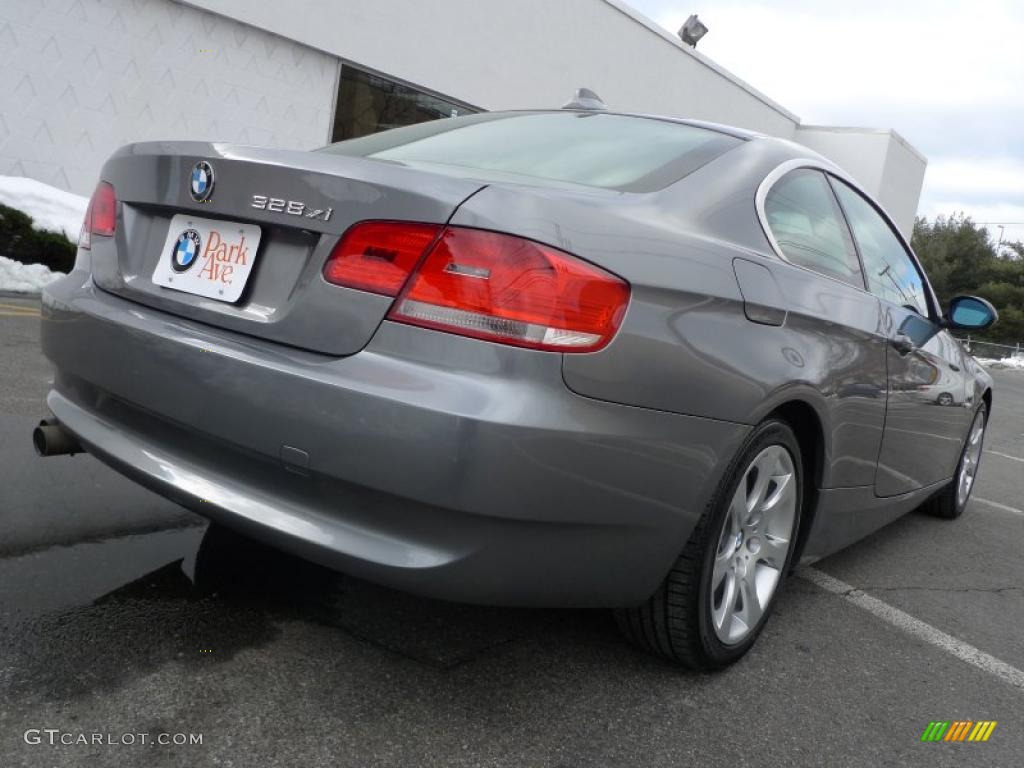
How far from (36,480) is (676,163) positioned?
2294 mm

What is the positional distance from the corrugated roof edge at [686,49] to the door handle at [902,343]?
548 inches

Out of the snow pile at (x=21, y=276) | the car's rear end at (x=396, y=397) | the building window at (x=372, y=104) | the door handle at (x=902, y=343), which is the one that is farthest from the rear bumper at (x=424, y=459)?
the building window at (x=372, y=104)

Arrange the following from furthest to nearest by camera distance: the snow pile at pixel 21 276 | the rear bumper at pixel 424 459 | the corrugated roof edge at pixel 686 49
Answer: the corrugated roof edge at pixel 686 49 → the snow pile at pixel 21 276 → the rear bumper at pixel 424 459

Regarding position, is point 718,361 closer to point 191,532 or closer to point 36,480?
point 191,532

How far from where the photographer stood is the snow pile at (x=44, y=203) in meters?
8.51

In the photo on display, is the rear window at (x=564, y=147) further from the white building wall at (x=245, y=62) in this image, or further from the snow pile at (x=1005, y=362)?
the snow pile at (x=1005, y=362)

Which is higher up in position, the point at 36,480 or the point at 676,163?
the point at 676,163

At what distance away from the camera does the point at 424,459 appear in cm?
170

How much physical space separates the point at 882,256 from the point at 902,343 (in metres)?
0.38

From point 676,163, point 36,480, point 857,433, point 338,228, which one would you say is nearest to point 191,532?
point 36,480

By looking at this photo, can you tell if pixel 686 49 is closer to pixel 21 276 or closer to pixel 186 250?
pixel 21 276

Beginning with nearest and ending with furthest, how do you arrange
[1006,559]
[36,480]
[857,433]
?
[857,433]
[36,480]
[1006,559]

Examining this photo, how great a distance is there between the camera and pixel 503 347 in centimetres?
173

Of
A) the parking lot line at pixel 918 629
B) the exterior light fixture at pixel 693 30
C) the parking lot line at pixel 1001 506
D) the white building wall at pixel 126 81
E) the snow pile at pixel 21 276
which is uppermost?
the exterior light fixture at pixel 693 30
